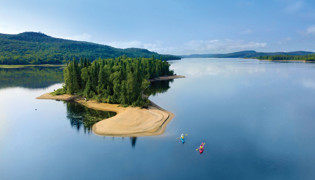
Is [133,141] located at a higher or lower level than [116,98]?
lower

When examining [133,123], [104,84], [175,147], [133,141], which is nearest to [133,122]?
[133,123]

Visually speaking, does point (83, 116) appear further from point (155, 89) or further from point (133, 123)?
point (155, 89)

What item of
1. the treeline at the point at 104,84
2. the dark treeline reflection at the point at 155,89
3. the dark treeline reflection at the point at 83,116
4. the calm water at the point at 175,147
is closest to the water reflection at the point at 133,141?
the calm water at the point at 175,147


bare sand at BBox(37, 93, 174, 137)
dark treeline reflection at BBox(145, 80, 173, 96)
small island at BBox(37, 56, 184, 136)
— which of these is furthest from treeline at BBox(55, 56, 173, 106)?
dark treeline reflection at BBox(145, 80, 173, 96)

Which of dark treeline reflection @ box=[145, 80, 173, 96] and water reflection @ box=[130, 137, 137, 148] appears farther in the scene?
dark treeline reflection @ box=[145, 80, 173, 96]

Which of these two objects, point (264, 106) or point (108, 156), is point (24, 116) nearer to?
point (108, 156)

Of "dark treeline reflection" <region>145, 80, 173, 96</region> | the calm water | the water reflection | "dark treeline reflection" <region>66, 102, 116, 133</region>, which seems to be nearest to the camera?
the calm water

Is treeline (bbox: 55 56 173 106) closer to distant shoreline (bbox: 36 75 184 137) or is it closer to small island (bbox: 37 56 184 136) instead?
small island (bbox: 37 56 184 136)
